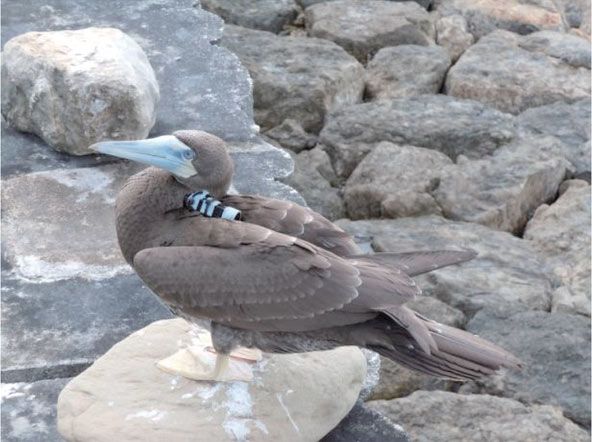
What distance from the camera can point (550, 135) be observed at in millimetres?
7141

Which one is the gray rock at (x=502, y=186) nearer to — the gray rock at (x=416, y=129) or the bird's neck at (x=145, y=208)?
the gray rock at (x=416, y=129)

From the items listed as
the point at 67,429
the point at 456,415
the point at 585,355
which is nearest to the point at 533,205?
the point at 585,355

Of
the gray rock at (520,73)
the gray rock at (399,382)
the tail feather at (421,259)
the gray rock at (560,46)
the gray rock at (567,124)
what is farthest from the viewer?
the gray rock at (560,46)

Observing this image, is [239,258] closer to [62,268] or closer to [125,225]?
[125,225]

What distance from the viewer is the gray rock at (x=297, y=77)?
730cm

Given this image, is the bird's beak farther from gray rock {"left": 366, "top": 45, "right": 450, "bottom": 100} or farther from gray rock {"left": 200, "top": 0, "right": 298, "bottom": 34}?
gray rock {"left": 200, "top": 0, "right": 298, "bottom": 34}

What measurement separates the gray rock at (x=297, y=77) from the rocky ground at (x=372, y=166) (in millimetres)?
14

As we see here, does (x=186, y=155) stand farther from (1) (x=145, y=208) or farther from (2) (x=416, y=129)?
(2) (x=416, y=129)

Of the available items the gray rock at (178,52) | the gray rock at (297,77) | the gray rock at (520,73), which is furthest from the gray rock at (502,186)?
the gray rock at (178,52)

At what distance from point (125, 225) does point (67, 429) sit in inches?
25.1

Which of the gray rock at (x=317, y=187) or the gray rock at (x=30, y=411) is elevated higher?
the gray rock at (x=30, y=411)

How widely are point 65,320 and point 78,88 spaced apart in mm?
1076

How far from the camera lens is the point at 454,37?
8406mm

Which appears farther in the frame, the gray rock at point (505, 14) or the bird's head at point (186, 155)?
the gray rock at point (505, 14)
